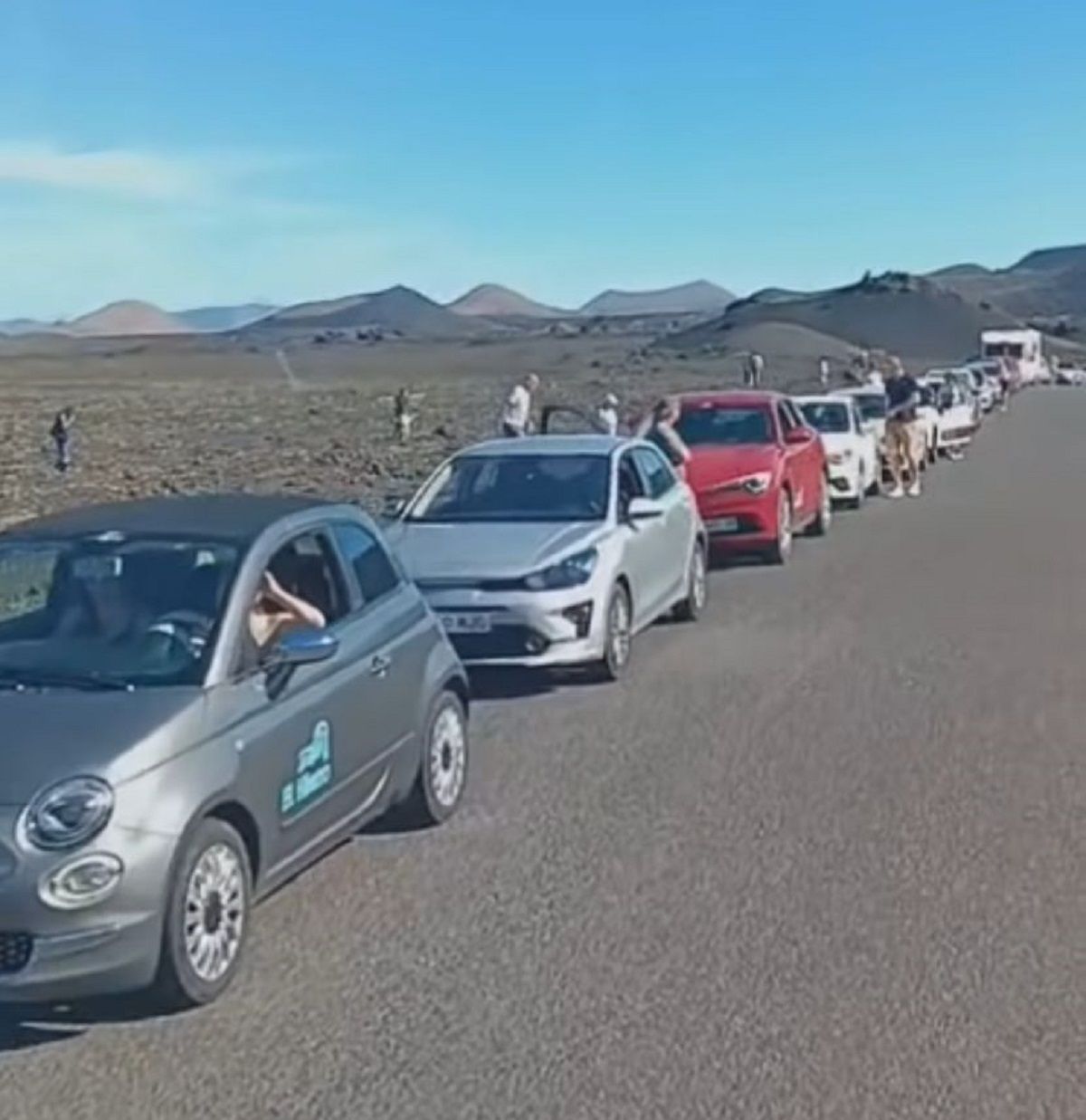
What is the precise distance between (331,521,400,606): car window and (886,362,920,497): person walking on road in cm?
2164

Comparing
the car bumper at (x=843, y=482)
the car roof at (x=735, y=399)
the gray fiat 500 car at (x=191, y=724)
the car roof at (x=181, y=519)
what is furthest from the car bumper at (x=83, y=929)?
the car bumper at (x=843, y=482)

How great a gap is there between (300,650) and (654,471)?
8.16 m

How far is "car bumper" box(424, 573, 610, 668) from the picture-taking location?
11.8 metres

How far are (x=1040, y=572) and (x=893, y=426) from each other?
11551mm

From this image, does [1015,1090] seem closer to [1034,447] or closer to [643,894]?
[643,894]

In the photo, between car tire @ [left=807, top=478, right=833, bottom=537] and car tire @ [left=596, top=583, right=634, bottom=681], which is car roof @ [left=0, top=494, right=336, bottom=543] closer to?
car tire @ [left=596, top=583, right=634, bottom=681]

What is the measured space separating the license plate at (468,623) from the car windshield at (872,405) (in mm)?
20158

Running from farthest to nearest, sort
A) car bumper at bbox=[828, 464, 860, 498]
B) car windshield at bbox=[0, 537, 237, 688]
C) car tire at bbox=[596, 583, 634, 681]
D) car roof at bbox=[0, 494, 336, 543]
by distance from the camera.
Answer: car bumper at bbox=[828, 464, 860, 498]
car tire at bbox=[596, 583, 634, 681]
car roof at bbox=[0, 494, 336, 543]
car windshield at bbox=[0, 537, 237, 688]

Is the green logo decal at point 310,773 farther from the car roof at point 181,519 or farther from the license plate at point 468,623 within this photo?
the license plate at point 468,623

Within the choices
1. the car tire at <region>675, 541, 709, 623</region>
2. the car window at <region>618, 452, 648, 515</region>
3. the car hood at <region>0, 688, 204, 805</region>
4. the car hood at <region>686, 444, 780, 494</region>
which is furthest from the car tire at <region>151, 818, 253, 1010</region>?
the car hood at <region>686, 444, 780, 494</region>

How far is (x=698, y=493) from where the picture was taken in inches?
766

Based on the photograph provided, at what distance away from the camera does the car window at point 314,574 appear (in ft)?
24.3

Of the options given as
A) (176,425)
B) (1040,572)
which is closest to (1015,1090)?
(1040,572)

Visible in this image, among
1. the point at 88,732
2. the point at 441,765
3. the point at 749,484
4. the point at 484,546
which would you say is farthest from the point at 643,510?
the point at 88,732
